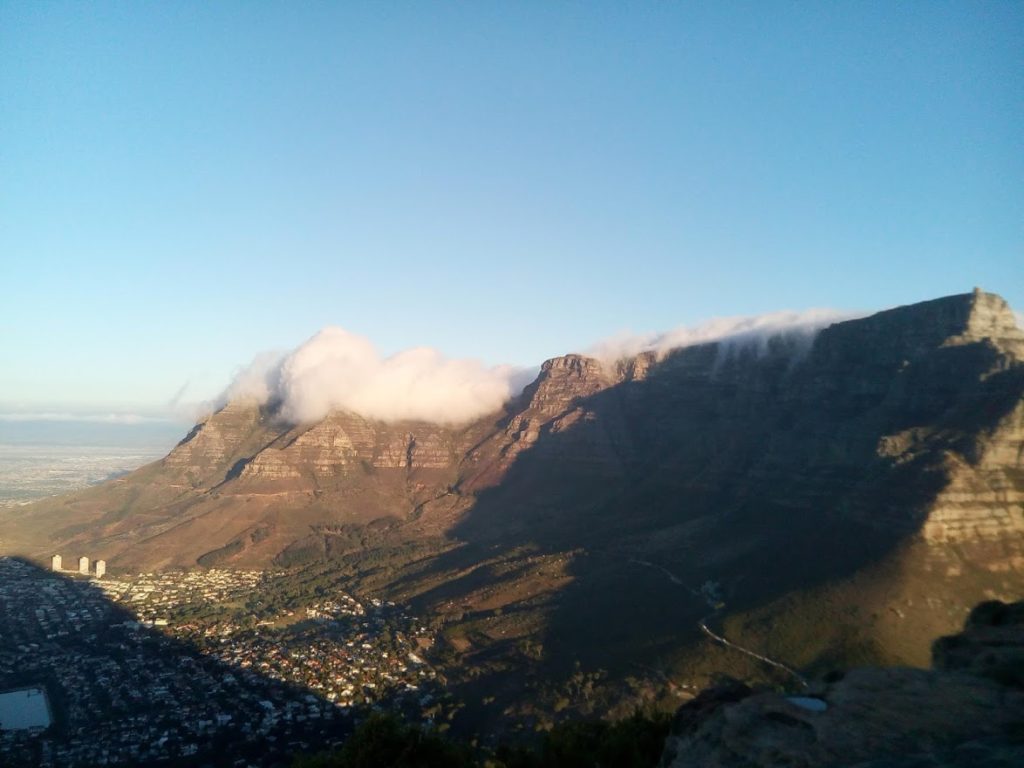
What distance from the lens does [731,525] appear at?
122m

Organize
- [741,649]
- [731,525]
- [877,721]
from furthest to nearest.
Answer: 1. [731,525]
2. [741,649]
3. [877,721]

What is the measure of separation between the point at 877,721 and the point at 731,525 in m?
102

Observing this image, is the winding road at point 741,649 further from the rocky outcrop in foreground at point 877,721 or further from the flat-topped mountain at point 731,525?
the rocky outcrop in foreground at point 877,721

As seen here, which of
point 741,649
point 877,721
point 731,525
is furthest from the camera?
point 731,525

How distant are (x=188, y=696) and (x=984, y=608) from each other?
285 ft

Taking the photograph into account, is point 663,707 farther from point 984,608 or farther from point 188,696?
point 188,696

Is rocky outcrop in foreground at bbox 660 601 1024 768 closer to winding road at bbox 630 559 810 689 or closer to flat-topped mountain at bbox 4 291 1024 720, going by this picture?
winding road at bbox 630 559 810 689

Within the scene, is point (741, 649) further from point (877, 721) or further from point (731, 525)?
point (877, 721)

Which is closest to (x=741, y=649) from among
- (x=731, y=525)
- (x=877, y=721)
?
(x=731, y=525)

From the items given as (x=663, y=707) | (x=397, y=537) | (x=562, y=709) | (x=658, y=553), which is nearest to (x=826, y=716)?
(x=663, y=707)

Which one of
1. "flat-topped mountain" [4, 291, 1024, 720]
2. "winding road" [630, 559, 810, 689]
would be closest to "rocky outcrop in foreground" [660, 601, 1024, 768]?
"winding road" [630, 559, 810, 689]

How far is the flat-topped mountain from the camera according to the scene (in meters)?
83.4

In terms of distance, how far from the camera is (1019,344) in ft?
379

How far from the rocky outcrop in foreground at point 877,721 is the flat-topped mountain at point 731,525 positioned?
158ft
